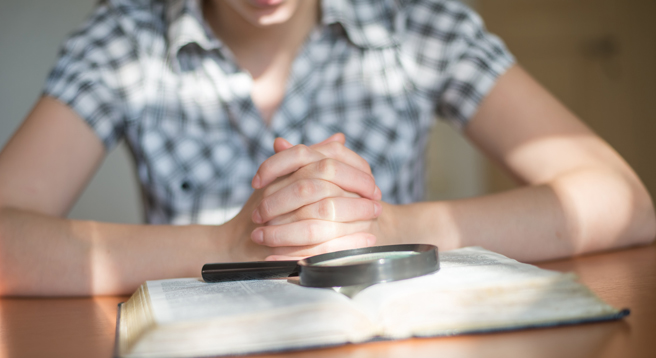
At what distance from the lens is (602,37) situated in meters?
2.97

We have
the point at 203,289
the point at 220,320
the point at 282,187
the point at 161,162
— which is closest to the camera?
the point at 220,320

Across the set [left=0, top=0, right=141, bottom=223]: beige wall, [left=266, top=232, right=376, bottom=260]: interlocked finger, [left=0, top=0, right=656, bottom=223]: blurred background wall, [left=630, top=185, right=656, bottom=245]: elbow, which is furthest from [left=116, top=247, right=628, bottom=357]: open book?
[left=0, top=0, right=141, bottom=223]: beige wall

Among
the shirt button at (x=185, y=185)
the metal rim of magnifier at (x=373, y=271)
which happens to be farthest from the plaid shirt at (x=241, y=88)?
the metal rim of magnifier at (x=373, y=271)

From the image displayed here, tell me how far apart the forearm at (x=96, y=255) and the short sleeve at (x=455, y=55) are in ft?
2.06

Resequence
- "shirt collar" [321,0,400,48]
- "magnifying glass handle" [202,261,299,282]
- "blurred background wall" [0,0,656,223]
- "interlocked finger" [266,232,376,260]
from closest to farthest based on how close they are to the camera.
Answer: "magnifying glass handle" [202,261,299,282], "interlocked finger" [266,232,376,260], "shirt collar" [321,0,400,48], "blurred background wall" [0,0,656,223]

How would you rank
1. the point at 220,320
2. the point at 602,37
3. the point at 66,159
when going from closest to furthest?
1. the point at 220,320
2. the point at 66,159
3. the point at 602,37

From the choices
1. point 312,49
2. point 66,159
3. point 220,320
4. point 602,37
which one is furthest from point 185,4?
point 602,37

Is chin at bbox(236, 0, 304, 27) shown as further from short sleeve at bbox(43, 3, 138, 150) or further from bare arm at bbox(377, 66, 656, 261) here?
bare arm at bbox(377, 66, 656, 261)

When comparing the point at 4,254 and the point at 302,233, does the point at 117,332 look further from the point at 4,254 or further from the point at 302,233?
the point at 4,254

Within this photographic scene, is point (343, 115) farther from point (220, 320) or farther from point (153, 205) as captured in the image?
point (220, 320)

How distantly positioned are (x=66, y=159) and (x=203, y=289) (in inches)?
24.2

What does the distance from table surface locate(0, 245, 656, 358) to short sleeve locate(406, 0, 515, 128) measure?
1.63ft

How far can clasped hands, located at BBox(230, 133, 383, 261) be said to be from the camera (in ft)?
2.11

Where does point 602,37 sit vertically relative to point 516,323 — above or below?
above
